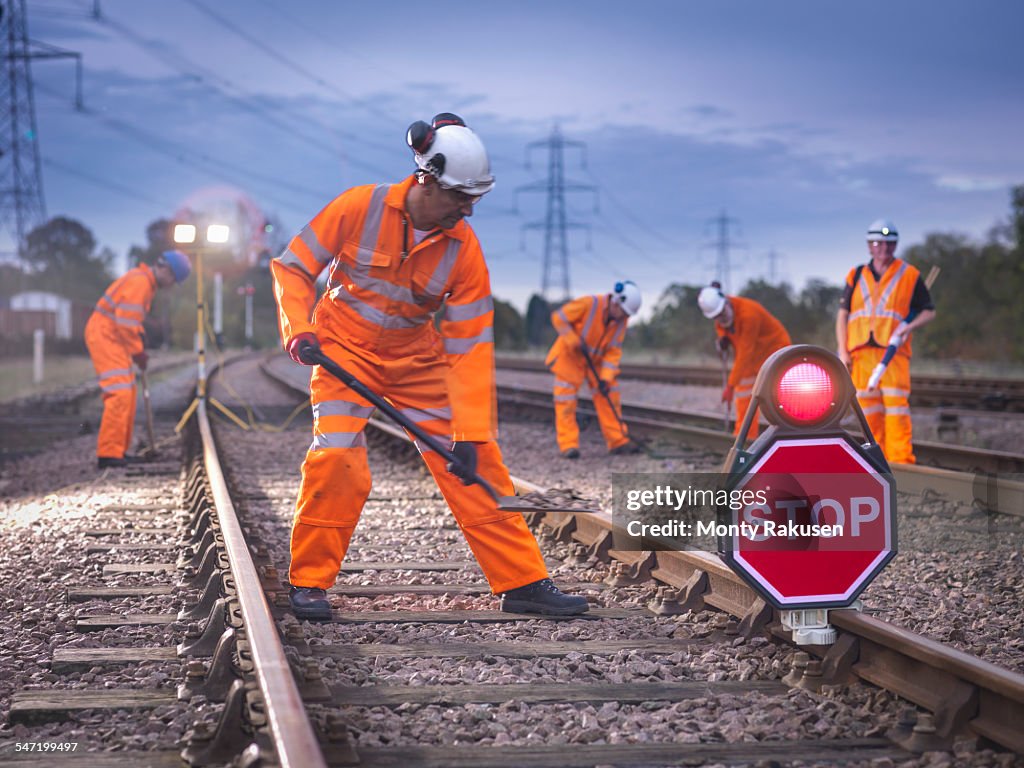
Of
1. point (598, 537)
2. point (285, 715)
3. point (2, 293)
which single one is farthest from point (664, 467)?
point (2, 293)

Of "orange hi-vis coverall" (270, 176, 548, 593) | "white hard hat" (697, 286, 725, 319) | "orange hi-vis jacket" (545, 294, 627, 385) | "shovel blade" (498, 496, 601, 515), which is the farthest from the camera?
"orange hi-vis jacket" (545, 294, 627, 385)

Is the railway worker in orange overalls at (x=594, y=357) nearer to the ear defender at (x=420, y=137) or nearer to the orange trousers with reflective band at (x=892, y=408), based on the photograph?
the orange trousers with reflective band at (x=892, y=408)

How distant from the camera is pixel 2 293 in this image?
3497 inches

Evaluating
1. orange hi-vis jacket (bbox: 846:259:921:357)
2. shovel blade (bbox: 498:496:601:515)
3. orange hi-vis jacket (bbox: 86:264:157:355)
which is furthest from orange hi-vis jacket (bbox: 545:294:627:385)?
shovel blade (bbox: 498:496:601:515)

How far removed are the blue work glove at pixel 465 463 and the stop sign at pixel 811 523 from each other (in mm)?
1193

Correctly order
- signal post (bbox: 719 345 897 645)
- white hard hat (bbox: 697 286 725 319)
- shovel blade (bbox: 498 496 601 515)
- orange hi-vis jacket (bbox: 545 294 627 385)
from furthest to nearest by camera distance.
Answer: orange hi-vis jacket (bbox: 545 294 627 385)
white hard hat (bbox: 697 286 725 319)
shovel blade (bbox: 498 496 601 515)
signal post (bbox: 719 345 897 645)

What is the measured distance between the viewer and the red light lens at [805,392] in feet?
11.3

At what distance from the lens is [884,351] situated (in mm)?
8336

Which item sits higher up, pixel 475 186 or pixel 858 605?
pixel 475 186

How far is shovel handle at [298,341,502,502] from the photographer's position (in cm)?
429

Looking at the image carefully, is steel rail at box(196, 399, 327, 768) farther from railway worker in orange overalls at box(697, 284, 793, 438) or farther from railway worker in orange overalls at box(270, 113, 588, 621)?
railway worker in orange overalls at box(697, 284, 793, 438)

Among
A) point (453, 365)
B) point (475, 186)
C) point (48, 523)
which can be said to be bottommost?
point (48, 523)

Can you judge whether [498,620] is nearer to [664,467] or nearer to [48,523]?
[48,523]

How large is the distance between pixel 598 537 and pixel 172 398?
15464 mm
